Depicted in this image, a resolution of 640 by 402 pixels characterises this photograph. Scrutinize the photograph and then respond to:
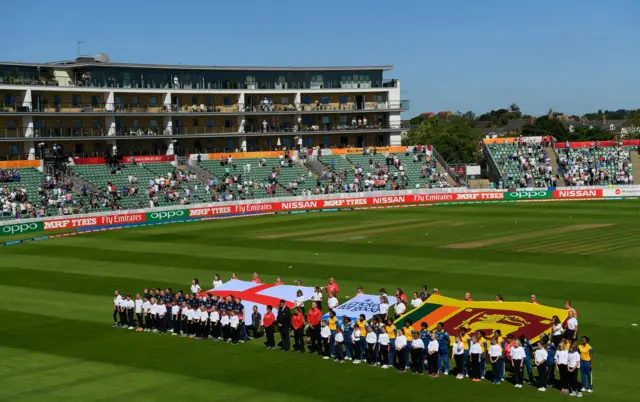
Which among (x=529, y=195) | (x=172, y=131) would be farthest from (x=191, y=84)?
(x=529, y=195)

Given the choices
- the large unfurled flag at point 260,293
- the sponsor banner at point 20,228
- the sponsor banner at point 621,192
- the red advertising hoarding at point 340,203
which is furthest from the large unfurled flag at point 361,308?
the sponsor banner at point 621,192

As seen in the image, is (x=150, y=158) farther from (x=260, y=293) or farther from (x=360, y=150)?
(x=260, y=293)

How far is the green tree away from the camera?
150 metres

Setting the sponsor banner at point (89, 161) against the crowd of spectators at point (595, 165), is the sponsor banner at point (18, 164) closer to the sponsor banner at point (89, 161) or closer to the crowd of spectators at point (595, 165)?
the sponsor banner at point (89, 161)

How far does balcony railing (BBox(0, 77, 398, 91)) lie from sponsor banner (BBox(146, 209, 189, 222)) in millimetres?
22353

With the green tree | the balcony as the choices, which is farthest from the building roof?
the green tree

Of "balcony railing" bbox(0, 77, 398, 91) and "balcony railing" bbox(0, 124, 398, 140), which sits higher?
"balcony railing" bbox(0, 77, 398, 91)

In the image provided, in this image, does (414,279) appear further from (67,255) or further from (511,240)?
(67,255)

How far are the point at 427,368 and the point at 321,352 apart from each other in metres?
3.72

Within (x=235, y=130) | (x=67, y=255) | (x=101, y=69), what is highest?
(x=101, y=69)

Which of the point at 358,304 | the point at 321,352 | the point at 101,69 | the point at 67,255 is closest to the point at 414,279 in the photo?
the point at 358,304

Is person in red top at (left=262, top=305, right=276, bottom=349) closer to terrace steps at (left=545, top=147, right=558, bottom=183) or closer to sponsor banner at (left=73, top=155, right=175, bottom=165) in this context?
sponsor banner at (left=73, top=155, right=175, bottom=165)

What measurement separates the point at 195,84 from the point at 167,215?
89.1ft

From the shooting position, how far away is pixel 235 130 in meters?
96.4
